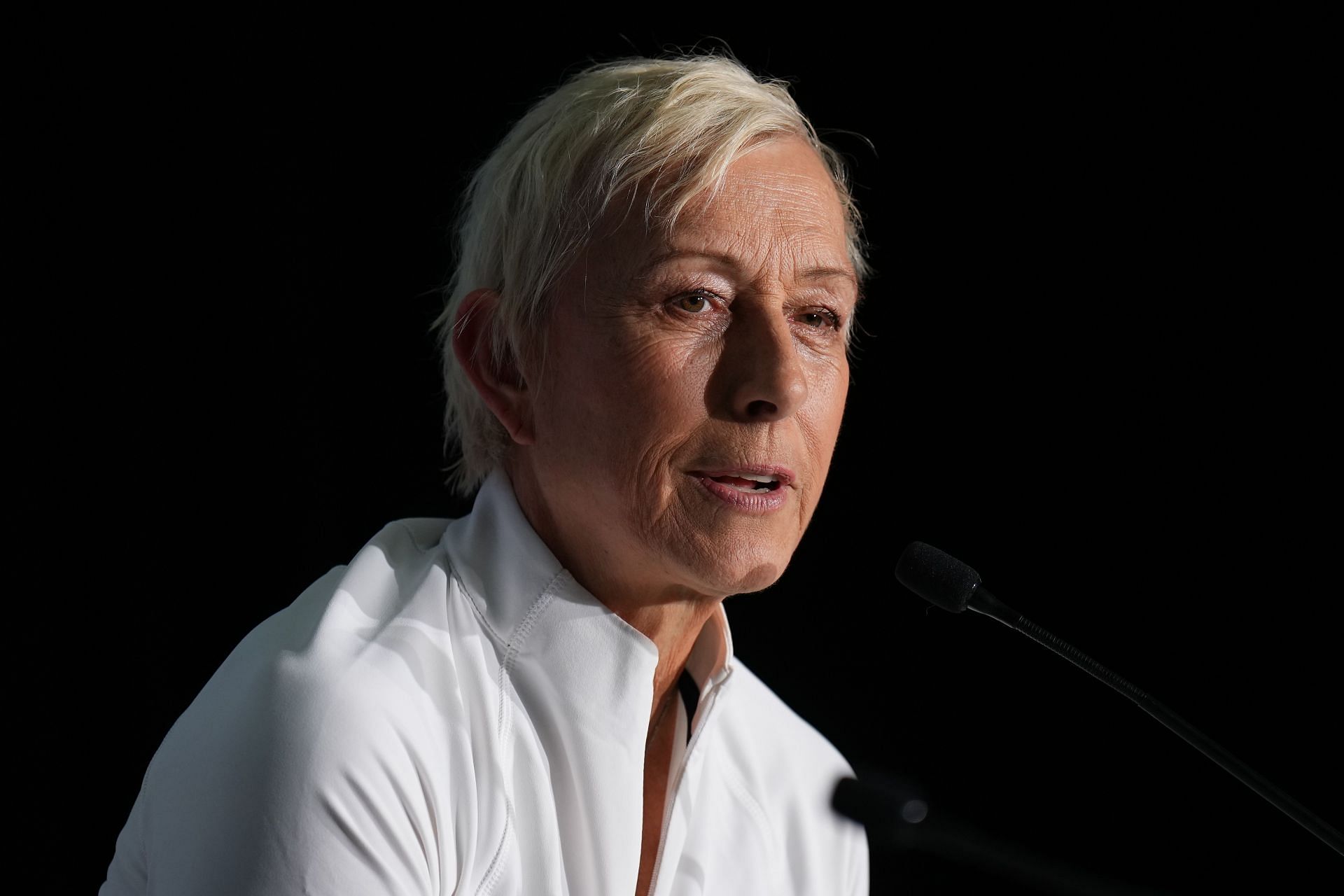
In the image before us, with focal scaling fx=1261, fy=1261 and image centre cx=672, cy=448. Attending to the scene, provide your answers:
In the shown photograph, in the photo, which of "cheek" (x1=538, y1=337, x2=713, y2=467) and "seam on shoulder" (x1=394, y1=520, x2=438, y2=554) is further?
"seam on shoulder" (x1=394, y1=520, x2=438, y2=554)

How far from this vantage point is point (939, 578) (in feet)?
4.18

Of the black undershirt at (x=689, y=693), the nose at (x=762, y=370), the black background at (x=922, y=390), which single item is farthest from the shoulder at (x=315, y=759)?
the black undershirt at (x=689, y=693)

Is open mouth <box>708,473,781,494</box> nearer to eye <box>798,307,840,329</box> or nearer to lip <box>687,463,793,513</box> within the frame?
lip <box>687,463,793,513</box>

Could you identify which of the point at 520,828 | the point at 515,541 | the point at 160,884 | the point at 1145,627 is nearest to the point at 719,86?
the point at 515,541

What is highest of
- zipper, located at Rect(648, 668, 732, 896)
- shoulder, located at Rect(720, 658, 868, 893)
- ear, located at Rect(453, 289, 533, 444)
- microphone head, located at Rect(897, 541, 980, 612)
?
ear, located at Rect(453, 289, 533, 444)

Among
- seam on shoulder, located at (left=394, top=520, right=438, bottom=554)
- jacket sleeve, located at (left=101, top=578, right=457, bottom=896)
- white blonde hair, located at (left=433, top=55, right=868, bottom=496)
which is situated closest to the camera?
jacket sleeve, located at (left=101, top=578, right=457, bottom=896)

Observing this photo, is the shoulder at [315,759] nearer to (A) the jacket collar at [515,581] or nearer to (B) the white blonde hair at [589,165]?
(A) the jacket collar at [515,581]

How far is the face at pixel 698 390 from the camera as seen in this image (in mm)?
1335

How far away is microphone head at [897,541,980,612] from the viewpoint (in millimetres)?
1268

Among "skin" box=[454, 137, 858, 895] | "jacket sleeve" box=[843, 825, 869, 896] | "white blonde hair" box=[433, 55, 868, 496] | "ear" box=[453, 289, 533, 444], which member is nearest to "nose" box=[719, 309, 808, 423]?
"skin" box=[454, 137, 858, 895]

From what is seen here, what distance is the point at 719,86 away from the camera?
148 cm

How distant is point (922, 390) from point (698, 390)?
1005 mm

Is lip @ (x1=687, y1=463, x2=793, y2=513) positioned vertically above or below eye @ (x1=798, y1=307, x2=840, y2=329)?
below

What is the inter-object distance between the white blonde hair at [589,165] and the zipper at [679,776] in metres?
0.40
